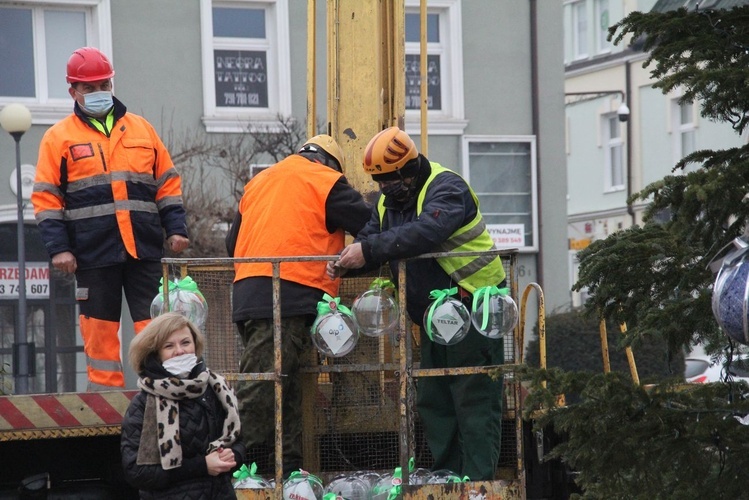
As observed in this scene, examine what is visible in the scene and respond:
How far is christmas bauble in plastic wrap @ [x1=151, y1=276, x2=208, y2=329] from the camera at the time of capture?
6.73m

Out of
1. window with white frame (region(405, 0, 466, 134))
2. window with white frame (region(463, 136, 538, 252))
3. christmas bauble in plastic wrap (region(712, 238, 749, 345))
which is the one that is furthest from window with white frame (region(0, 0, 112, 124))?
christmas bauble in plastic wrap (region(712, 238, 749, 345))

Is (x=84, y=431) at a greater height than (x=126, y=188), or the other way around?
(x=126, y=188)

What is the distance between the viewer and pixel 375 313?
6.73 meters

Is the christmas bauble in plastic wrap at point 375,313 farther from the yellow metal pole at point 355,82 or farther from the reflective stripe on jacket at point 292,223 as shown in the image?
the yellow metal pole at point 355,82

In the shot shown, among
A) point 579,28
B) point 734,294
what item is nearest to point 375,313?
point 734,294

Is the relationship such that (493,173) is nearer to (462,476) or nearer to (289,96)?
(289,96)

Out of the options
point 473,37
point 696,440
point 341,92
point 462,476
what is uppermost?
point 473,37

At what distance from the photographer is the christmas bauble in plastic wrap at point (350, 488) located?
6.69m

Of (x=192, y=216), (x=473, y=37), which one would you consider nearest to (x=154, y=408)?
(x=192, y=216)

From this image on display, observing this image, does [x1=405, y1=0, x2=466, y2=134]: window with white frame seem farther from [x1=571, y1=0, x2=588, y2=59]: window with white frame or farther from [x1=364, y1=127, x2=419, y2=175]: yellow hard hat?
[x1=364, y1=127, x2=419, y2=175]: yellow hard hat

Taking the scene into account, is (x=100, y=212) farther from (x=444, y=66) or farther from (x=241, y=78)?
(x=444, y=66)

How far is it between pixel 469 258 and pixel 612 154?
32.3 meters

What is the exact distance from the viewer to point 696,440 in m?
4.66

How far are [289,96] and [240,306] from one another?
1680 centimetres
